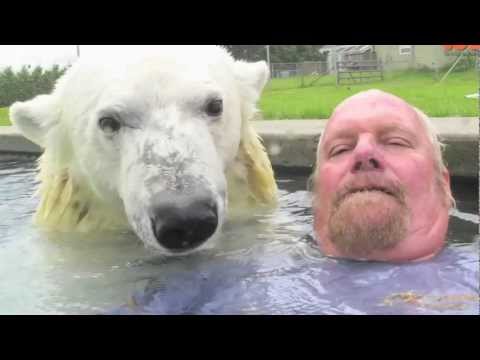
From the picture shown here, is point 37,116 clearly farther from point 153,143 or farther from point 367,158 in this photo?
point 367,158

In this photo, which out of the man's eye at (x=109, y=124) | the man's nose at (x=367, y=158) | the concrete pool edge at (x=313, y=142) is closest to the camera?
the man's eye at (x=109, y=124)

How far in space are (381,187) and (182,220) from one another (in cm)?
105

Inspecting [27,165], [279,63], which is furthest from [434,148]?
[279,63]

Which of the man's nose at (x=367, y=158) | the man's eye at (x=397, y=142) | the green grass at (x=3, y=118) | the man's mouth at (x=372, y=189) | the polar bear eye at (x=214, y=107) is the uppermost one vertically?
the polar bear eye at (x=214, y=107)

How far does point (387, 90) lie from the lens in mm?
10711

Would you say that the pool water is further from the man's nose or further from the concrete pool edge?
the concrete pool edge

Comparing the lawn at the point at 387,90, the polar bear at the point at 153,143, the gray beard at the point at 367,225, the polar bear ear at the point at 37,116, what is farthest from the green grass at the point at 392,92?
the polar bear ear at the point at 37,116

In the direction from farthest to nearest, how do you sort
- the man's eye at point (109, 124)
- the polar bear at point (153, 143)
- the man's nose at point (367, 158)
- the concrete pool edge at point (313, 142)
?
the concrete pool edge at point (313, 142) → the man's nose at point (367, 158) → the man's eye at point (109, 124) → the polar bear at point (153, 143)

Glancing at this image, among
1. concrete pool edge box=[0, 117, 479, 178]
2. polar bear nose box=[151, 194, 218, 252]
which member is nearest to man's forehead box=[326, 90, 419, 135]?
polar bear nose box=[151, 194, 218, 252]

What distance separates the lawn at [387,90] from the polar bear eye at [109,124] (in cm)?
435

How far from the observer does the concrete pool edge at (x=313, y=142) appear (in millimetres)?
4691

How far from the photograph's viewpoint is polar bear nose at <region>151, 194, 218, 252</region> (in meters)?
2.37

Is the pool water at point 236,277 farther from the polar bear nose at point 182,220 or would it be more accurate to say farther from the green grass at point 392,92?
the green grass at point 392,92

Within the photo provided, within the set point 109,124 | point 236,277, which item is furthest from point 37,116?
point 236,277
